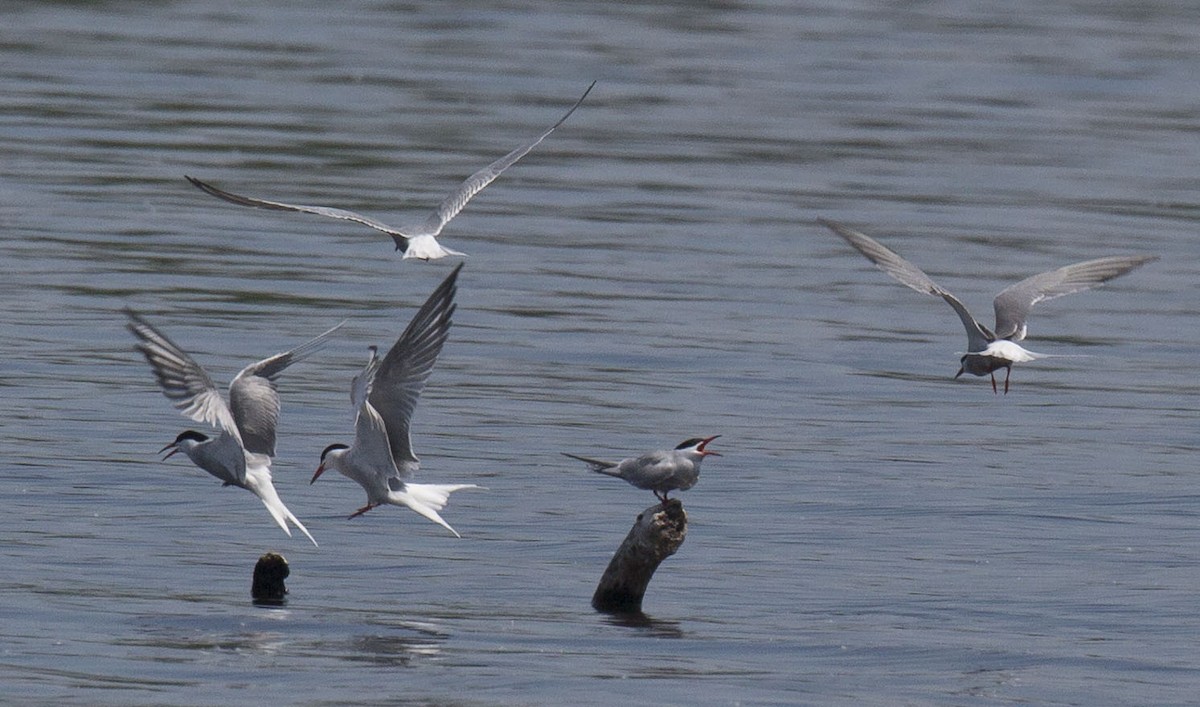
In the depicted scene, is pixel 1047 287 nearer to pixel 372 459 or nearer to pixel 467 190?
pixel 467 190

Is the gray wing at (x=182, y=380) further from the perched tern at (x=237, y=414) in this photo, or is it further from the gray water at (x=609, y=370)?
the gray water at (x=609, y=370)

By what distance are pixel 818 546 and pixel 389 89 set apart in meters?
25.1

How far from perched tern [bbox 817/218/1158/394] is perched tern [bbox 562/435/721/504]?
179 cm

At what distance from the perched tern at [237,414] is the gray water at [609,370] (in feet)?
2.35

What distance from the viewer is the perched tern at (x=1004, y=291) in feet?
49.0

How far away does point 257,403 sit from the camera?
13.7m

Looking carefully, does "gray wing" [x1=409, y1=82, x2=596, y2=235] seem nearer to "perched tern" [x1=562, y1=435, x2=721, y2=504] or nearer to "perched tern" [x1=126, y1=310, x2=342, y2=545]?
"perched tern" [x1=126, y1=310, x2=342, y2=545]

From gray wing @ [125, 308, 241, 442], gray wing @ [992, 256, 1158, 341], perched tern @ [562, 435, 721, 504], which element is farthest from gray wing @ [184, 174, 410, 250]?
gray wing @ [992, 256, 1158, 341]

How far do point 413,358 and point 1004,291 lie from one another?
4.66 m

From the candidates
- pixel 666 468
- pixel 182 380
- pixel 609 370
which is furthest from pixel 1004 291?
pixel 609 370

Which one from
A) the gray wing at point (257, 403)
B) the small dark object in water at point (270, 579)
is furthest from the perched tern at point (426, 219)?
the small dark object in water at point (270, 579)

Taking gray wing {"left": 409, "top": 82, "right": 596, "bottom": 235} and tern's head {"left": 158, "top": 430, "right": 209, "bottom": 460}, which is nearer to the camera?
tern's head {"left": 158, "top": 430, "right": 209, "bottom": 460}

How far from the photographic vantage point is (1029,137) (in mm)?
38000

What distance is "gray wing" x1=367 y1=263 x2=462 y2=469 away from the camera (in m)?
12.9
